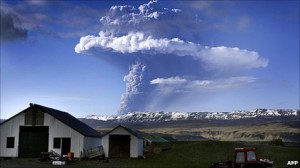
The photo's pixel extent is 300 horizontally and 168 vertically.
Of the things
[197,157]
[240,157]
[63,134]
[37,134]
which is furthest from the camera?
[37,134]

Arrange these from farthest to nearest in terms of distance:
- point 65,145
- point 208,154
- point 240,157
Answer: point 65,145
point 208,154
point 240,157

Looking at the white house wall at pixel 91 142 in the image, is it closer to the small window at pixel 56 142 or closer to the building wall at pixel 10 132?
the small window at pixel 56 142

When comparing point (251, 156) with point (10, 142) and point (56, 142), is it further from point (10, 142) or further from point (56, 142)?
point (10, 142)

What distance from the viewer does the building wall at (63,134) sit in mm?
53562

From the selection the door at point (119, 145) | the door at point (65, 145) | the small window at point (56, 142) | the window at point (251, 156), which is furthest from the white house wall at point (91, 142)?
the window at point (251, 156)

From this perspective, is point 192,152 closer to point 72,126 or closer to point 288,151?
point 288,151

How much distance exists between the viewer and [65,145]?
54156mm

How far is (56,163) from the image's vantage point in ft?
148

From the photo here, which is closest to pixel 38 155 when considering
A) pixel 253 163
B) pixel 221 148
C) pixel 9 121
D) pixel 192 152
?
pixel 9 121

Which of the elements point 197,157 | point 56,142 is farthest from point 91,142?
point 197,157

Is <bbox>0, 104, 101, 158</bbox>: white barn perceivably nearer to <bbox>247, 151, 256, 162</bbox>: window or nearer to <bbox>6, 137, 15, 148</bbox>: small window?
<bbox>6, 137, 15, 148</bbox>: small window

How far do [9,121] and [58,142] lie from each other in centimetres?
685

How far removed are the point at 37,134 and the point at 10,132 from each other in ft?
10.6

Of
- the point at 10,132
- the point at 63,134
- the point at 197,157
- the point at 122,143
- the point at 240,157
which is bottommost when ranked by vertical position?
the point at 197,157
